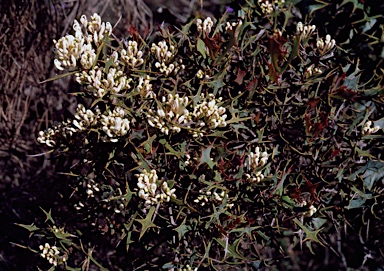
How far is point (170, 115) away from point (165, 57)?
317 millimetres

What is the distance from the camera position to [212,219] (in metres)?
1.84

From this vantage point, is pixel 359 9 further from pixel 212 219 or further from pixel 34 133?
pixel 34 133

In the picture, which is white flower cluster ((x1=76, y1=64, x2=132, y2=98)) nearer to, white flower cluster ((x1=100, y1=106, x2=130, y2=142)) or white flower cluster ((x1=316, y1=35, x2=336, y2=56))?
white flower cluster ((x1=100, y1=106, x2=130, y2=142))

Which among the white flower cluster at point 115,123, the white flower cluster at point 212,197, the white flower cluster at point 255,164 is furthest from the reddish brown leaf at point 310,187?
the white flower cluster at point 115,123

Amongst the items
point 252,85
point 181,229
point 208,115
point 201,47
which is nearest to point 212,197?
point 181,229

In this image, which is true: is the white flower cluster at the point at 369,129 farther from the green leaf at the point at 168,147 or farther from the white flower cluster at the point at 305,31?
the green leaf at the point at 168,147

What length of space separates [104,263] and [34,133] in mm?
845

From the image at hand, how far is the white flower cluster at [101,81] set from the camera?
1675mm

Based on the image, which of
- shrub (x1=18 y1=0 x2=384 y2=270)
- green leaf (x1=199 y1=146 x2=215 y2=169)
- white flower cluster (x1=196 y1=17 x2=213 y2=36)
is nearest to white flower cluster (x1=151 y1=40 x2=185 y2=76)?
shrub (x1=18 y1=0 x2=384 y2=270)

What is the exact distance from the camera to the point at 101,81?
5.57 ft

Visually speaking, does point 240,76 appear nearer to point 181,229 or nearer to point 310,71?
point 310,71

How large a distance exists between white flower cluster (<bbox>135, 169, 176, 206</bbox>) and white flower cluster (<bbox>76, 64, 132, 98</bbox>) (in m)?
0.28

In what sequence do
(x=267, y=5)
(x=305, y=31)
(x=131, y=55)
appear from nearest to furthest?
(x=131, y=55) < (x=305, y=31) < (x=267, y=5)

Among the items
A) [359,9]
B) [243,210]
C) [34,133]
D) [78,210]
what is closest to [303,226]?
[243,210]
